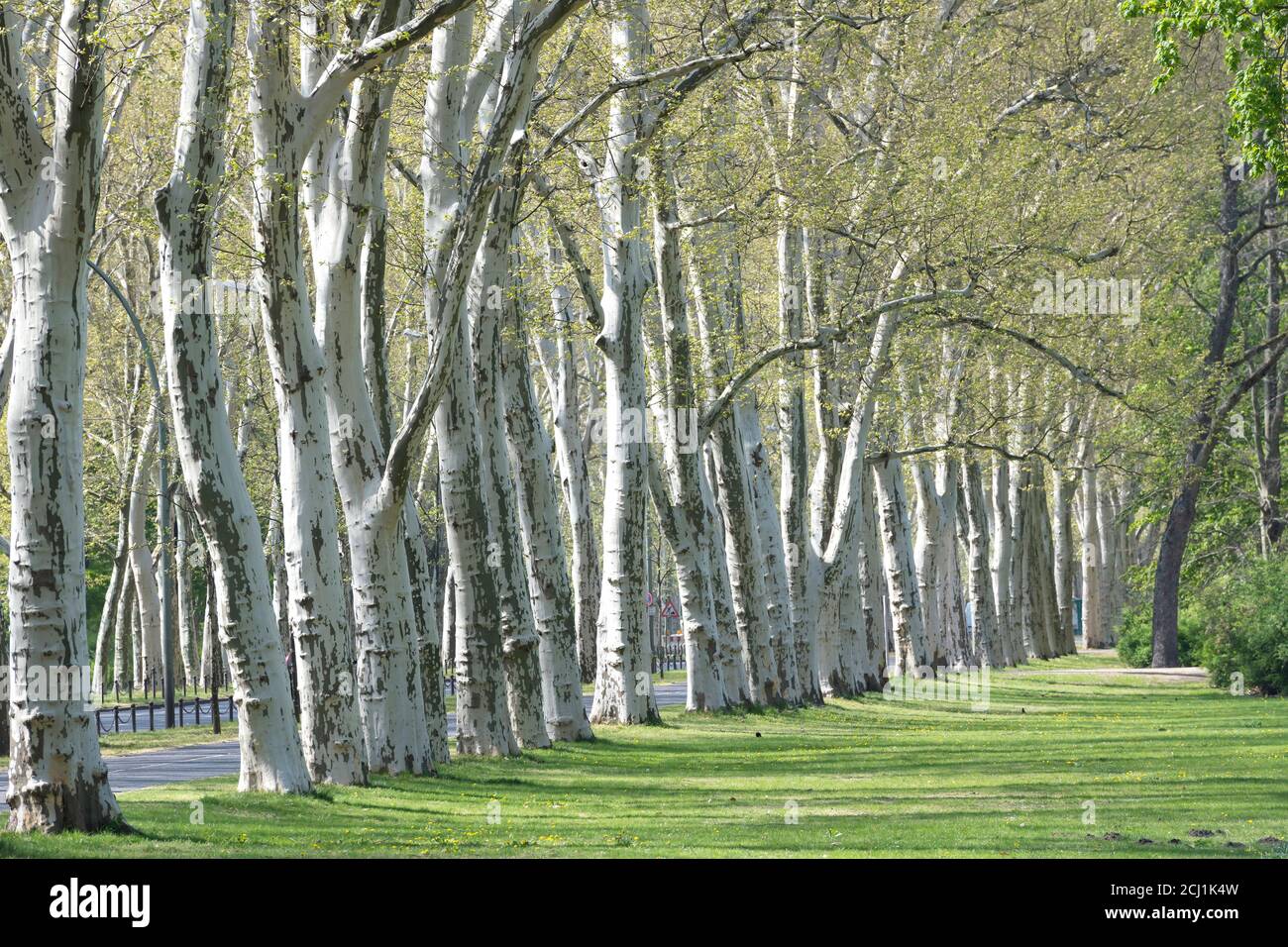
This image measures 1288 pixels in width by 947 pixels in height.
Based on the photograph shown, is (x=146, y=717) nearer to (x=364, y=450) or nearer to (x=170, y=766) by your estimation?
(x=170, y=766)

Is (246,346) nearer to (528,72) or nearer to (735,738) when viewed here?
(735,738)

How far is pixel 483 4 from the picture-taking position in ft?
62.4

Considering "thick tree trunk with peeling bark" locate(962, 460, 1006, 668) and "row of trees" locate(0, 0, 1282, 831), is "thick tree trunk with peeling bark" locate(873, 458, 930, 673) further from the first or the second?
"thick tree trunk with peeling bark" locate(962, 460, 1006, 668)

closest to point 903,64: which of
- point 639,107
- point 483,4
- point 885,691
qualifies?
point 639,107

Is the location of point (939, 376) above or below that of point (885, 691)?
above

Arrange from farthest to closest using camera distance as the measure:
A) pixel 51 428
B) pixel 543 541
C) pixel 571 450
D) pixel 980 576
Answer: pixel 980 576 → pixel 571 450 → pixel 543 541 → pixel 51 428

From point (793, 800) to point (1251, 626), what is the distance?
1960 centimetres

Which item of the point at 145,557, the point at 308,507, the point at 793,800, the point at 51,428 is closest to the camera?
the point at 51,428

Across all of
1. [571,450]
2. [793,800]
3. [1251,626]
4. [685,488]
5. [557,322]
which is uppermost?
[557,322]

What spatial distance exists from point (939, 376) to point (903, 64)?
10.1 meters

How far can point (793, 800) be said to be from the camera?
1524 cm

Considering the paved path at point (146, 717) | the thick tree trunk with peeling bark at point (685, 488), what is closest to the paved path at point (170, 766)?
the thick tree trunk with peeling bark at point (685, 488)

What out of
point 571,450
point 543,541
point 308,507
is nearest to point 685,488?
point 543,541

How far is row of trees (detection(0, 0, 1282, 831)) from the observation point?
543 inches
